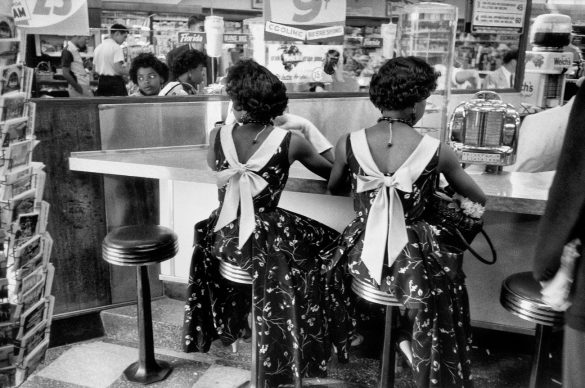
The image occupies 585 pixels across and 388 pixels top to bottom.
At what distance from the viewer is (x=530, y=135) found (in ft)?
9.80

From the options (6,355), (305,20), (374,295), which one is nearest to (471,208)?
(374,295)

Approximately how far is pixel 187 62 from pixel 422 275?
7.76 ft

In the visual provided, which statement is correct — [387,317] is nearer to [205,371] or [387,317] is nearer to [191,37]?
[205,371]

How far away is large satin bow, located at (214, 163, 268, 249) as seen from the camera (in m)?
2.21

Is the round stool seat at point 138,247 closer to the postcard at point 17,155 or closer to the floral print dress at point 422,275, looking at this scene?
the postcard at point 17,155

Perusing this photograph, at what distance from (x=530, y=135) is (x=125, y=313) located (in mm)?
2495

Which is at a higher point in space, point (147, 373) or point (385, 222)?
point (385, 222)

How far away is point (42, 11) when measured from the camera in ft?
9.50

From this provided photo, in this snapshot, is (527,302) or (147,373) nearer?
(527,302)

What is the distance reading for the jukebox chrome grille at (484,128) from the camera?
2.50 m

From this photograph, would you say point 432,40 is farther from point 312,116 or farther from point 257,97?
point 257,97

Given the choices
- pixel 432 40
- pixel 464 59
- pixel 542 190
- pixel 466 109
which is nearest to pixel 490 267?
pixel 542 190

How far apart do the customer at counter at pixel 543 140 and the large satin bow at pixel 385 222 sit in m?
1.25

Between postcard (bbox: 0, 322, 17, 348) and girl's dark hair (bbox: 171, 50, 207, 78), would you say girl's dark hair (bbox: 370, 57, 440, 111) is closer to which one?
postcard (bbox: 0, 322, 17, 348)
